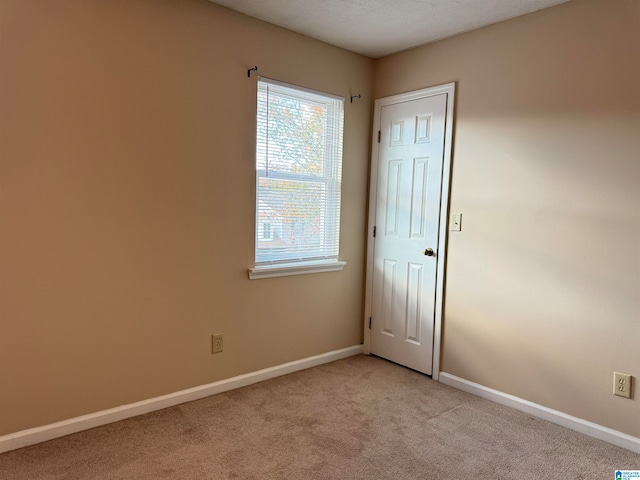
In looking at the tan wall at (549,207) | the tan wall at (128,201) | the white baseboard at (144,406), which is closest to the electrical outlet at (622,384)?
the tan wall at (549,207)

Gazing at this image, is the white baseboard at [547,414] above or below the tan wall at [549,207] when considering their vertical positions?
below

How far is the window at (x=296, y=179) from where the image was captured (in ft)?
9.80

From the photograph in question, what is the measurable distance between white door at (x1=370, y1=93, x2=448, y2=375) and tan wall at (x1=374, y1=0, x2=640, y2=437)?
16 centimetres

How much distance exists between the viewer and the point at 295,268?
125 inches

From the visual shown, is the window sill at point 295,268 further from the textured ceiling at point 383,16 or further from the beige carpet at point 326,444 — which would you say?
the textured ceiling at point 383,16

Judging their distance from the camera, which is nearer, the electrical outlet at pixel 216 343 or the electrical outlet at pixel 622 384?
the electrical outlet at pixel 622 384

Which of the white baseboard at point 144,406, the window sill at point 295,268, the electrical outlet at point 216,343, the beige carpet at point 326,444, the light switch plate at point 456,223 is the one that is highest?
the light switch plate at point 456,223

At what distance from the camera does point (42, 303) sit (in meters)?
2.22

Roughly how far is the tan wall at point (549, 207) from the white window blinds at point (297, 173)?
34.8 inches

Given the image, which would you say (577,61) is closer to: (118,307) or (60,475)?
(118,307)

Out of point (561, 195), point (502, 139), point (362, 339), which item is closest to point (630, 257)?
point (561, 195)

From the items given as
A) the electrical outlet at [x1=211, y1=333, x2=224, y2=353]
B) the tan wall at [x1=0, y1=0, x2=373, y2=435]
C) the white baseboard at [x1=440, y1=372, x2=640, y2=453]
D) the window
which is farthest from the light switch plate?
the electrical outlet at [x1=211, y1=333, x2=224, y2=353]

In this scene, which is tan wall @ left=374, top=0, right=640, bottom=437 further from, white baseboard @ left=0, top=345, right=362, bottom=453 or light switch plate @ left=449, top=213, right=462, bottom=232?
white baseboard @ left=0, top=345, right=362, bottom=453

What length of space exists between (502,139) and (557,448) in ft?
5.89
